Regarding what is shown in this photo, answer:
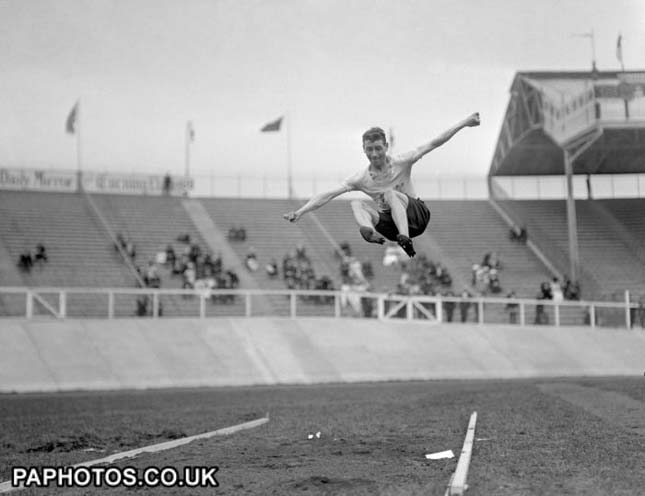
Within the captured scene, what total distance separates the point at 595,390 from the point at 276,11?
13.6m

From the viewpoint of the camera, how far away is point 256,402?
2269 cm

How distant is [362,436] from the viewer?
1499cm

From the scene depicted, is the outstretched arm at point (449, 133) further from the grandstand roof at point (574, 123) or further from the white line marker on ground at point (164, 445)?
the grandstand roof at point (574, 123)

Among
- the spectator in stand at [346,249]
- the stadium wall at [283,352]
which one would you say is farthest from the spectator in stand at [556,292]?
the spectator in stand at [346,249]

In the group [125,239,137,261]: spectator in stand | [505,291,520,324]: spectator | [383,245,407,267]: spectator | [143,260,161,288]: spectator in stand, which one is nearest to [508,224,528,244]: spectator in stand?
[505,291,520,324]: spectator

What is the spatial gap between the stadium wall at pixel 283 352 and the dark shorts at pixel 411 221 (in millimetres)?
15689

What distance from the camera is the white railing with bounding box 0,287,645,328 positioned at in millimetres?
29734

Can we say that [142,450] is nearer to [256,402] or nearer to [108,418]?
[108,418]

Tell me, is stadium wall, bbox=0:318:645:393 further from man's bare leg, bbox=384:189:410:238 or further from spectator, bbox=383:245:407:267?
man's bare leg, bbox=384:189:410:238

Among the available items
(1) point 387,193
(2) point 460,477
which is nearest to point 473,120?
(1) point 387,193

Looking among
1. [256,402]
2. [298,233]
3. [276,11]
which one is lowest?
[256,402]

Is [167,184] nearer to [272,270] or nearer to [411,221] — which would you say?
[272,270]

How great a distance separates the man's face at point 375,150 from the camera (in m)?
11.8

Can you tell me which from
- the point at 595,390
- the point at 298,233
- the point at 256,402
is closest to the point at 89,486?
the point at 256,402
